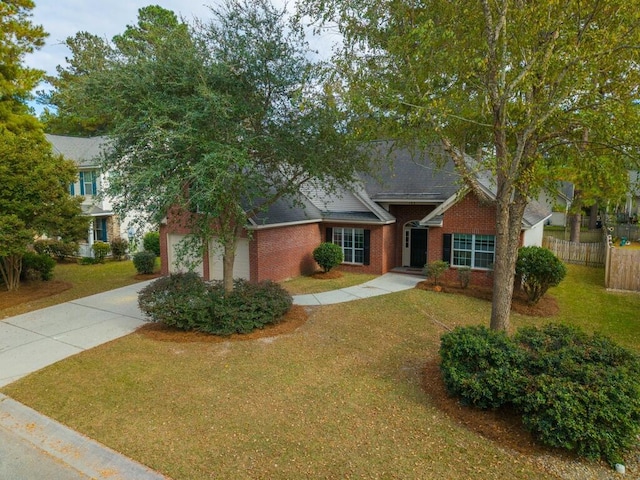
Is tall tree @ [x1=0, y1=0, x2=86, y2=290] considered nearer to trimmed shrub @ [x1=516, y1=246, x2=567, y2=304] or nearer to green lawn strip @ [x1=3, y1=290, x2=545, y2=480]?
green lawn strip @ [x1=3, y1=290, x2=545, y2=480]

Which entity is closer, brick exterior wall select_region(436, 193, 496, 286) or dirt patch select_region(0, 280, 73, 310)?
dirt patch select_region(0, 280, 73, 310)

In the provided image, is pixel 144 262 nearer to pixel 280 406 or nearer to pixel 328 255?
pixel 328 255

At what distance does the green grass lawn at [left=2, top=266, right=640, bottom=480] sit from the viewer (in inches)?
193

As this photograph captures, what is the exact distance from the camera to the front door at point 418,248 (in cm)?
1783

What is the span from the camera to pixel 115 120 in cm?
889

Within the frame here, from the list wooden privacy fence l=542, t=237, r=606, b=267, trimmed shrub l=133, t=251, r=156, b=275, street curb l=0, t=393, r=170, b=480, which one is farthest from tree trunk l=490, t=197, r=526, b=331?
trimmed shrub l=133, t=251, r=156, b=275

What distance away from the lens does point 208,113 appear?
843 cm

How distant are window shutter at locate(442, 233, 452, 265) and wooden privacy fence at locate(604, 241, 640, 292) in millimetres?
5644

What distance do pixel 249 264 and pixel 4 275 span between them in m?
9.02

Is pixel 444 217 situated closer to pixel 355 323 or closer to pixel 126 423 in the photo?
pixel 355 323

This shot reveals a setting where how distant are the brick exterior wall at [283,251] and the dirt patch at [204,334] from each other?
4.71 metres

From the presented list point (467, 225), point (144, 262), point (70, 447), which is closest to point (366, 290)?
point (467, 225)

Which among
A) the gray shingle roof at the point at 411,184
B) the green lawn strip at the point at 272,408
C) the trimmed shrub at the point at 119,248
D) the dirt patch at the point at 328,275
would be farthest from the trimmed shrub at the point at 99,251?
the gray shingle roof at the point at 411,184

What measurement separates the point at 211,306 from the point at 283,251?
6.78 m
